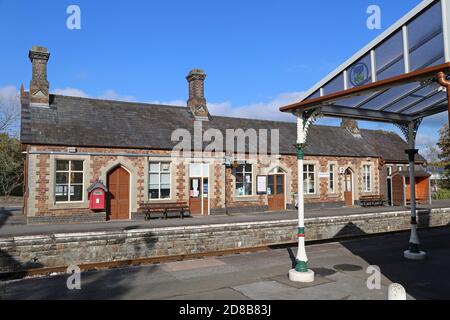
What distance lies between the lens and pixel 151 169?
1927 centimetres

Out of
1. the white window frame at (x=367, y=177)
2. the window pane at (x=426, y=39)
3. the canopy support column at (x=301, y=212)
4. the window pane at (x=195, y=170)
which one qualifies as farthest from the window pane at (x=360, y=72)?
the white window frame at (x=367, y=177)

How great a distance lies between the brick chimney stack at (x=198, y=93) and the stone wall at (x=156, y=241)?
11.5 metres

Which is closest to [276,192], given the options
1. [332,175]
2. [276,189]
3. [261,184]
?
[276,189]

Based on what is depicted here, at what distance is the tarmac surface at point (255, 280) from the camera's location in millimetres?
6777

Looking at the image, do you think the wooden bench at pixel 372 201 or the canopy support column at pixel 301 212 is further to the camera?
the wooden bench at pixel 372 201

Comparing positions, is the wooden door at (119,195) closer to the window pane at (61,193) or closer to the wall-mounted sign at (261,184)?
the window pane at (61,193)

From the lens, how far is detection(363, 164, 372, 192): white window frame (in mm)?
27094

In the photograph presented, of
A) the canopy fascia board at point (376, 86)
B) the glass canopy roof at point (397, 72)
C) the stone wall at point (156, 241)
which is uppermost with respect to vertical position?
the glass canopy roof at point (397, 72)

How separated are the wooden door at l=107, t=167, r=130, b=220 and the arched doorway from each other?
8.74 metres

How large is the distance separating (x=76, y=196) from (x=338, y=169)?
668 inches

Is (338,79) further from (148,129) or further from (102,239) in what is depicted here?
(148,129)

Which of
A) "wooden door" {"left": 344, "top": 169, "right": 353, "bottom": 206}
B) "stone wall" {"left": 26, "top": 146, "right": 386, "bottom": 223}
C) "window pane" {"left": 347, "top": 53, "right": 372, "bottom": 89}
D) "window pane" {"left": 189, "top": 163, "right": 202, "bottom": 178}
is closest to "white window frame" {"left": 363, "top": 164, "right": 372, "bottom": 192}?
"stone wall" {"left": 26, "top": 146, "right": 386, "bottom": 223}

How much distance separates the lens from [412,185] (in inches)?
400

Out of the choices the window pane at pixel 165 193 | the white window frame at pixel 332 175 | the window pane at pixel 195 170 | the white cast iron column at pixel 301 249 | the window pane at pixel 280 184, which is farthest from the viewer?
the white window frame at pixel 332 175
